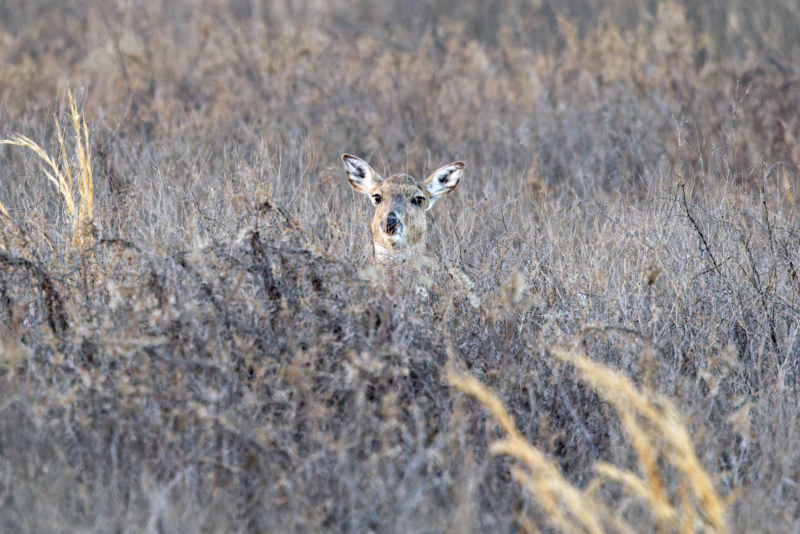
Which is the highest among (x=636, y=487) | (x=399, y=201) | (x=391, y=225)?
(x=399, y=201)

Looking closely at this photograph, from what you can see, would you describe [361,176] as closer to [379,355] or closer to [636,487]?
[379,355]

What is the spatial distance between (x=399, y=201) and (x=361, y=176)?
0.69m

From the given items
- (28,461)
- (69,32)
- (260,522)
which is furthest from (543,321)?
(69,32)

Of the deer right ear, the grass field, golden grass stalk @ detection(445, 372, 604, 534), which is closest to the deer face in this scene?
the deer right ear

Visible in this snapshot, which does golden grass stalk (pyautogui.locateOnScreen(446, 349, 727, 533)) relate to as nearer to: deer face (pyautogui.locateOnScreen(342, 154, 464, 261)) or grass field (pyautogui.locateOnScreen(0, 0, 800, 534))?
grass field (pyautogui.locateOnScreen(0, 0, 800, 534))

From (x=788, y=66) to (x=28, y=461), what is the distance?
10864mm

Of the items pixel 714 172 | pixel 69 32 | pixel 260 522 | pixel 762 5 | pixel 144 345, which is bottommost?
pixel 260 522

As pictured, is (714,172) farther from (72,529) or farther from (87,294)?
(72,529)

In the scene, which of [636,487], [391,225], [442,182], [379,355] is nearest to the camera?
[636,487]

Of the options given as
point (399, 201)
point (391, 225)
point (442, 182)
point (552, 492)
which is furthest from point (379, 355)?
point (442, 182)

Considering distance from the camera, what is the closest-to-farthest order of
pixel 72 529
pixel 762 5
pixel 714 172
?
pixel 72 529 < pixel 714 172 < pixel 762 5

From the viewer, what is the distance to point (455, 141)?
33.2 ft

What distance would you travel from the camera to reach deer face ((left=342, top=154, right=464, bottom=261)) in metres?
7.03

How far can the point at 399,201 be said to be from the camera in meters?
7.38
